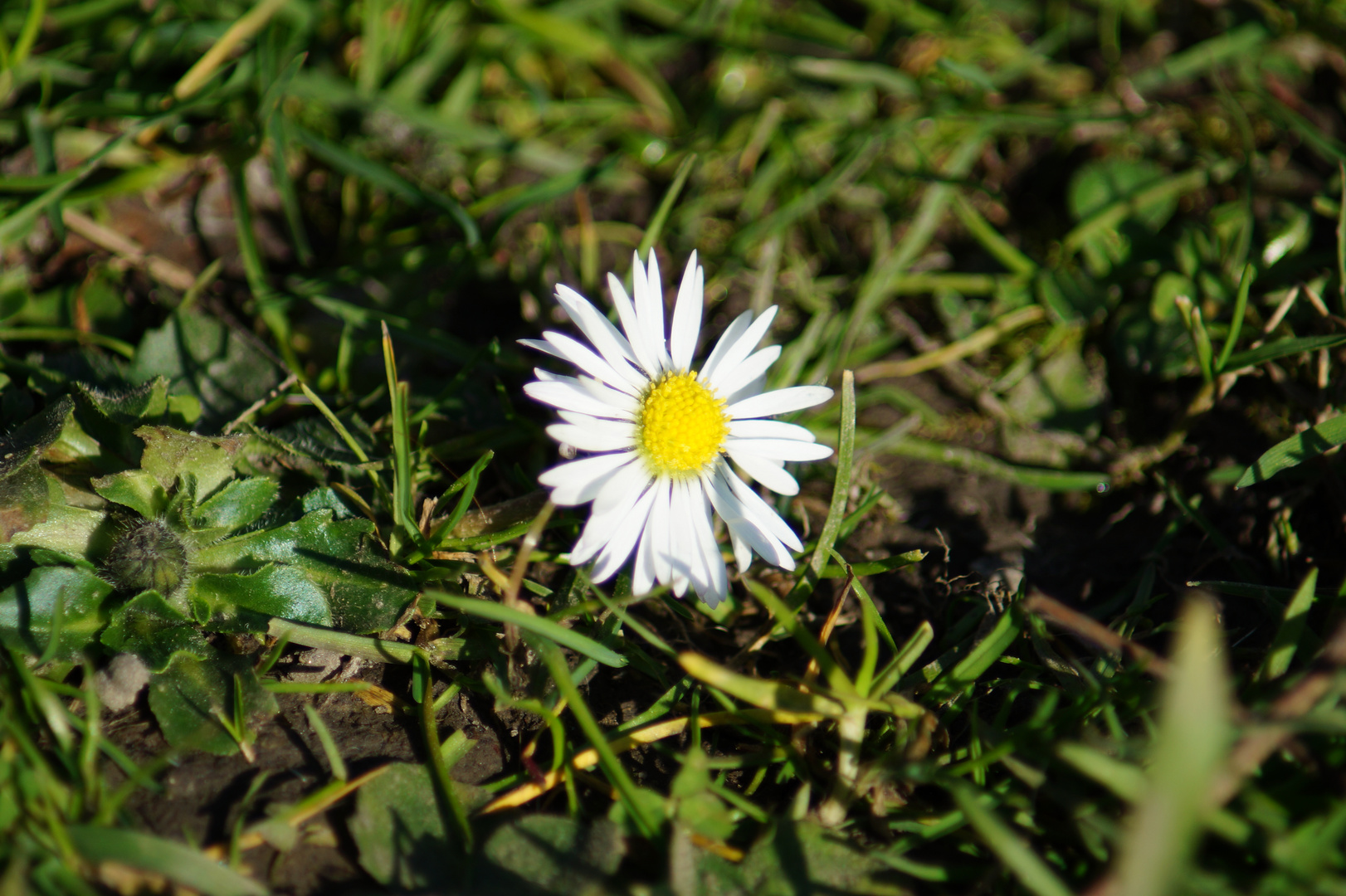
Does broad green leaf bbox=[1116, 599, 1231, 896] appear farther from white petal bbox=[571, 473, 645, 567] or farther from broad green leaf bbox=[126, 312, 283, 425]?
broad green leaf bbox=[126, 312, 283, 425]

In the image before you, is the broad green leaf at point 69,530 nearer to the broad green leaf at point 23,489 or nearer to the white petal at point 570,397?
the broad green leaf at point 23,489

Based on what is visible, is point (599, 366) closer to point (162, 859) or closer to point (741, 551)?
point (741, 551)

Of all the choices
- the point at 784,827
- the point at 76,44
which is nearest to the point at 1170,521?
the point at 784,827

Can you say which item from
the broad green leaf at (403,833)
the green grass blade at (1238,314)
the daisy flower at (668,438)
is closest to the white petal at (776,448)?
the daisy flower at (668,438)

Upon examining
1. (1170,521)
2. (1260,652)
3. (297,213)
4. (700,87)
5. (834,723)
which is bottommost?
(834,723)

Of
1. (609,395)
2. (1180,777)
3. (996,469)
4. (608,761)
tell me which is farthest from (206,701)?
(996,469)

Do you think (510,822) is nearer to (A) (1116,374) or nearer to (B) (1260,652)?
(B) (1260,652)
